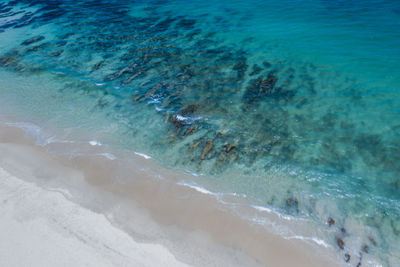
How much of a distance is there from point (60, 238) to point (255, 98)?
33.6 ft

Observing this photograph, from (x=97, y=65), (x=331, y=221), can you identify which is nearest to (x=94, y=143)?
(x=97, y=65)

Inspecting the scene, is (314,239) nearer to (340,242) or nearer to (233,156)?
(340,242)

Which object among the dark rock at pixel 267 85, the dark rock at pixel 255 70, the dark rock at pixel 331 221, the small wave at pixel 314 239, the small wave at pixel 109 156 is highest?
the dark rock at pixel 255 70

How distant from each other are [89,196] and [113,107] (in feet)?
19.1

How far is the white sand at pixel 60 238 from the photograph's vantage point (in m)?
7.39

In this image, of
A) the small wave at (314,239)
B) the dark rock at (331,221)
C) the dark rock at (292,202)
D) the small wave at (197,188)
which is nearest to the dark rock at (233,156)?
the small wave at (197,188)

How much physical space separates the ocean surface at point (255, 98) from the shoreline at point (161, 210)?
67 centimetres

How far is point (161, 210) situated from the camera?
8.82 metres

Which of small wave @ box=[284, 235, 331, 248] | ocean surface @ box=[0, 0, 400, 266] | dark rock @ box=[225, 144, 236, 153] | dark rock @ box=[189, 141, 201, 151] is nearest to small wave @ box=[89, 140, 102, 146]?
ocean surface @ box=[0, 0, 400, 266]

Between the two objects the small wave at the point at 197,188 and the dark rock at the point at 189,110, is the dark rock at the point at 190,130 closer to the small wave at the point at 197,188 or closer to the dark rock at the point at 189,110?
the dark rock at the point at 189,110

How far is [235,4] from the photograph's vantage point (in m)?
25.1

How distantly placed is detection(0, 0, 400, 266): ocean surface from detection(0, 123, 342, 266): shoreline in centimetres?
67

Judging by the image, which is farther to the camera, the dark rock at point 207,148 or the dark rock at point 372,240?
the dark rock at point 207,148

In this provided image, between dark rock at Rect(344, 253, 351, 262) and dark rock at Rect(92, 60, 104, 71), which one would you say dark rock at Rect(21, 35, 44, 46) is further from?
dark rock at Rect(344, 253, 351, 262)
